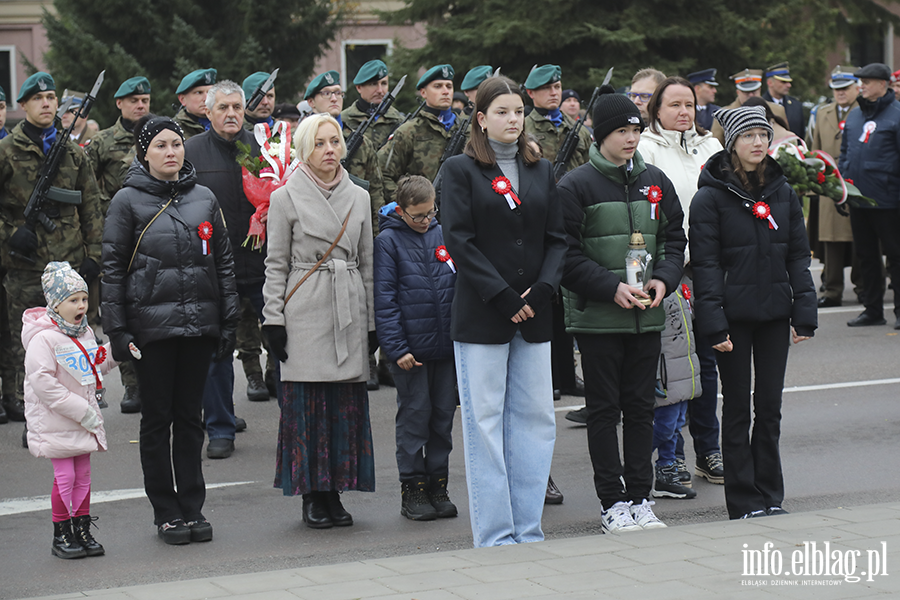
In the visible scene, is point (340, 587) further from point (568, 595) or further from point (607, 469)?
point (607, 469)

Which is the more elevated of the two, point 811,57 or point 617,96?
point 811,57

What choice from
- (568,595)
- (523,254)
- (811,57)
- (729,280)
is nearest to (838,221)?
(729,280)

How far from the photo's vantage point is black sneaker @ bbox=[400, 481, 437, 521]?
635 cm

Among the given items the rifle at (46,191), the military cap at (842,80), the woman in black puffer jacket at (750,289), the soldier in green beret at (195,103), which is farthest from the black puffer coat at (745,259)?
the military cap at (842,80)

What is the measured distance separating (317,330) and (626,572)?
2.22m

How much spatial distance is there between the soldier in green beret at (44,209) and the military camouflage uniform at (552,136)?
11.4 ft

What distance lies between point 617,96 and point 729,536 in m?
2.24

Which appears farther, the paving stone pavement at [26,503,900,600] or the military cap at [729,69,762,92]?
the military cap at [729,69,762,92]

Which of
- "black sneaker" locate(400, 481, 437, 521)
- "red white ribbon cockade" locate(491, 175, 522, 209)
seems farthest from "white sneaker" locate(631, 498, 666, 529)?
"red white ribbon cockade" locate(491, 175, 522, 209)

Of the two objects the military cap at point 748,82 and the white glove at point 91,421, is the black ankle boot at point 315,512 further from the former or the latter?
the military cap at point 748,82

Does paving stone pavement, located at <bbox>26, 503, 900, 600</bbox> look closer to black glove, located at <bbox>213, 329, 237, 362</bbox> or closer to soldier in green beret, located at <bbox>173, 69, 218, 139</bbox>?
black glove, located at <bbox>213, 329, 237, 362</bbox>

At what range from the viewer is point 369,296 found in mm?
6422

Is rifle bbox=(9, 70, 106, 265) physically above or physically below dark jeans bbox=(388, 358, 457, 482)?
above

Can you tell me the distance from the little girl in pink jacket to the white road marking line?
2.83ft
